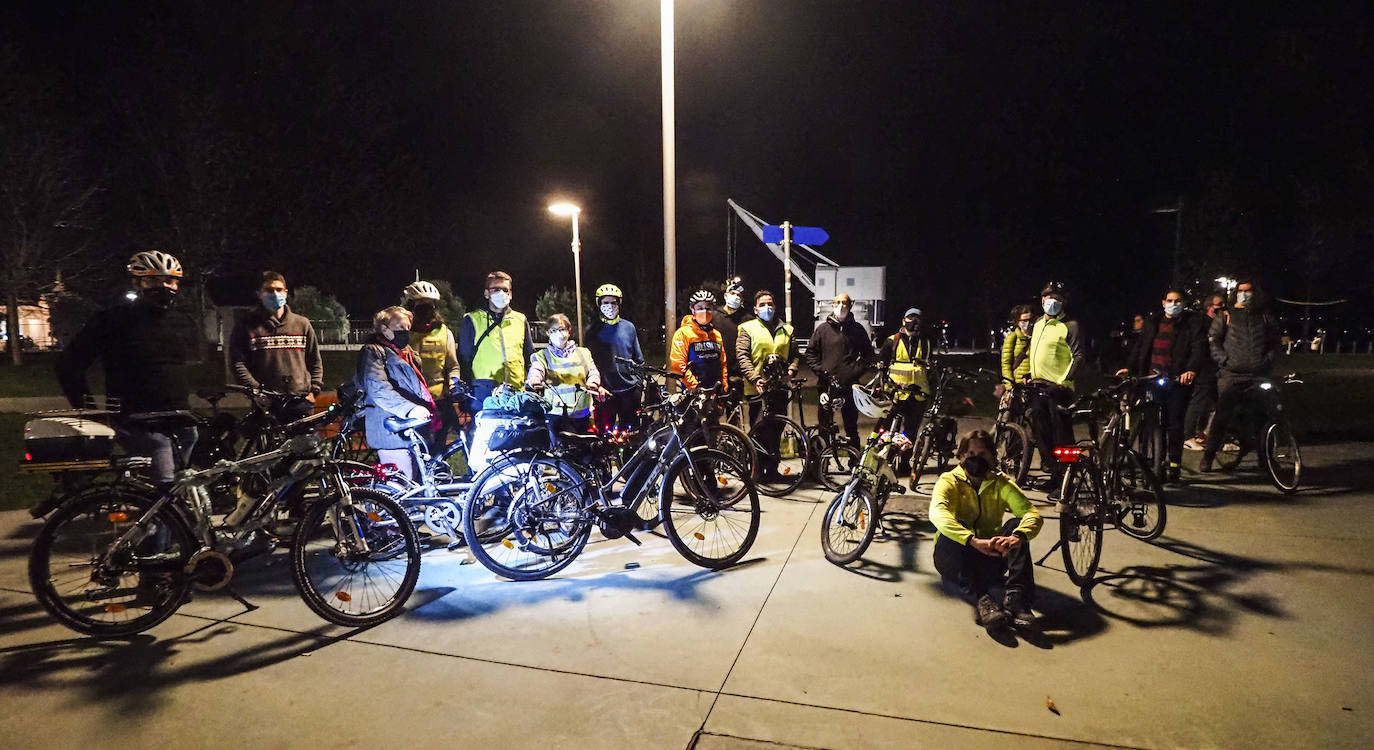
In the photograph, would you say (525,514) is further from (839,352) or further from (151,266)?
(839,352)

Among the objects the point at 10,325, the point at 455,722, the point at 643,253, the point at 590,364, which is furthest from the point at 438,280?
the point at 455,722

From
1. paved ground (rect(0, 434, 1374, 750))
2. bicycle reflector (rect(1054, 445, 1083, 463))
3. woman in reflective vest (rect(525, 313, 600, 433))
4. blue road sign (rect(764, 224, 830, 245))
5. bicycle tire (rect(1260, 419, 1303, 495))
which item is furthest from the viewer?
blue road sign (rect(764, 224, 830, 245))

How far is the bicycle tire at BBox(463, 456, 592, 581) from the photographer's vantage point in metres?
4.84

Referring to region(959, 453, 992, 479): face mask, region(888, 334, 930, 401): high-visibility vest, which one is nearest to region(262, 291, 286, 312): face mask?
region(959, 453, 992, 479): face mask

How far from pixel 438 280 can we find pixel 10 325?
79.2 feet

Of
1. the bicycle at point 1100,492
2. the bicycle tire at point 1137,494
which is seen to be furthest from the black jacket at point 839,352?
the bicycle tire at point 1137,494

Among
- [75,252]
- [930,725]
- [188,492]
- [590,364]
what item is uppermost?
[75,252]

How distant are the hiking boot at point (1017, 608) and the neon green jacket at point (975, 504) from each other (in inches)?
14.3

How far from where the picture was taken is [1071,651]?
12.6ft

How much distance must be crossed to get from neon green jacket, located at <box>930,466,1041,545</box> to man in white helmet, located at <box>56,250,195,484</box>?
4.56m

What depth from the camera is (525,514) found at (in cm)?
487

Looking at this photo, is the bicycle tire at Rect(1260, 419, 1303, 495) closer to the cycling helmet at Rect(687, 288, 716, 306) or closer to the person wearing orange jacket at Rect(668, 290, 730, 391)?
the person wearing orange jacket at Rect(668, 290, 730, 391)

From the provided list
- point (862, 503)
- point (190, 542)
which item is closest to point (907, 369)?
point (862, 503)

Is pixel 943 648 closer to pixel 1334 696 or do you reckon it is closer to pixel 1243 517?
pixel 1334 696
